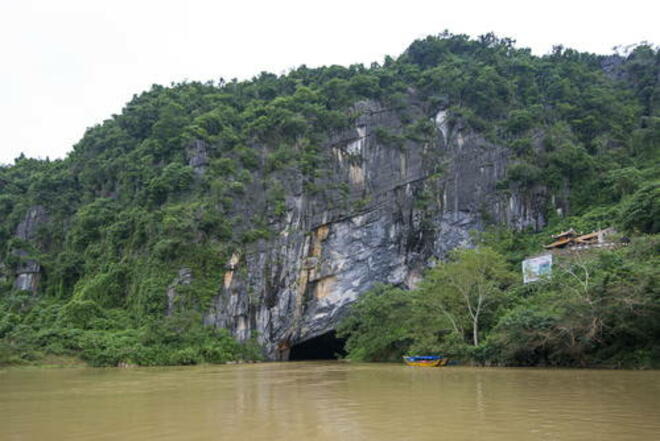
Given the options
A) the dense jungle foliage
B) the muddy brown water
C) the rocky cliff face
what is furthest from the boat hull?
the rocky cliff face

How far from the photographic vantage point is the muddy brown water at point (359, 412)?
20.5ft

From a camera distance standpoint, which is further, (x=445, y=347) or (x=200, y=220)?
(x=200, y=220)

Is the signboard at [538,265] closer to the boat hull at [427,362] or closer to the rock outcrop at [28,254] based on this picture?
the boat hull at [427,362]

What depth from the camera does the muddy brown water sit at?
6.25 metres

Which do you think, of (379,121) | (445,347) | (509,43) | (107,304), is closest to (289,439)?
(445,347)

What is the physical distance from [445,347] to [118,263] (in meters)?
24.1

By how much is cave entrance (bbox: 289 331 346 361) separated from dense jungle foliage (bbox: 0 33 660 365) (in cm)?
601

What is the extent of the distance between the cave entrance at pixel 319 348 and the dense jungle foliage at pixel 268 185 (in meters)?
6.01

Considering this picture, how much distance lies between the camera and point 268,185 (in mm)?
36906

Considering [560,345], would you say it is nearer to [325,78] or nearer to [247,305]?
[247,305]

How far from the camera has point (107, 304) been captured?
1364 inches

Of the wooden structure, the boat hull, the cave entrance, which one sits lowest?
the cave entrance

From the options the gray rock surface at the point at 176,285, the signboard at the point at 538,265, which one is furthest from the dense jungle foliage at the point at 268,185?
the signboard at the point at 538,265

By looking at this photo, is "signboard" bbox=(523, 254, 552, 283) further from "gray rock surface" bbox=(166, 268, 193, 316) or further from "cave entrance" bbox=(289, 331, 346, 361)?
"gray rock surface" bbox=(166, 268, 193, 316)
